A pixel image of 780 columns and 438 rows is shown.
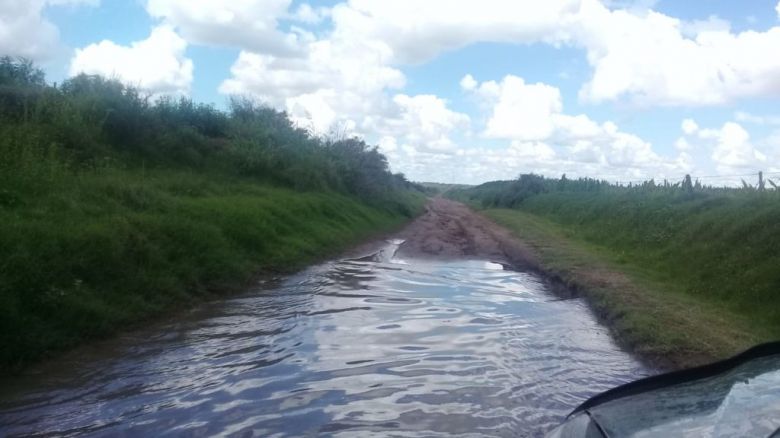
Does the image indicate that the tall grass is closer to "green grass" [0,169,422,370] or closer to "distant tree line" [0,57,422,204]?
"green grass" [0,169,422,370]

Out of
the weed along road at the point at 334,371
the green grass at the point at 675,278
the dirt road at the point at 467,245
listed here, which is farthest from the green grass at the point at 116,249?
the green grass at the point at 675,278

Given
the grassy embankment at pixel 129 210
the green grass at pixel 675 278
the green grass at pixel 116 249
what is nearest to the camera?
the green grass at pixel 116 249

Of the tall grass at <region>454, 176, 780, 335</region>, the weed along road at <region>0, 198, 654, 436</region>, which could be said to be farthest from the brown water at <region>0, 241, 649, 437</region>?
the tall grass at <region>454, 176, 780, 335</region>

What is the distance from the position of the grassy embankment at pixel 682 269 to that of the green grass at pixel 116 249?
6.57m

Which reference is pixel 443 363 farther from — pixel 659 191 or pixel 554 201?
pixel 554 201

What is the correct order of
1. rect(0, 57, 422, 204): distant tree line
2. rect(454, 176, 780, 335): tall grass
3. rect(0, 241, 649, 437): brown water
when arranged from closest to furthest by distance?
rect(0, 241, 649, 437): brown water, rect(454, 176, 780, 335): tall grass, rect(0, 57, 422, 204): distant tree line

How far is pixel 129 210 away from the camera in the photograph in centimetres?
1274

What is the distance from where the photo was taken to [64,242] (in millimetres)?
9422

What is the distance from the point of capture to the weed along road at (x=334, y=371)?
609cm

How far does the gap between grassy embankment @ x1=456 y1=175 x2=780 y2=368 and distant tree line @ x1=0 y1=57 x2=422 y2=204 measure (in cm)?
1030

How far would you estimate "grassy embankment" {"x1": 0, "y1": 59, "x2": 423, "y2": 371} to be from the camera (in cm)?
849

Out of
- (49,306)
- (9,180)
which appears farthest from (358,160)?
(49,306)

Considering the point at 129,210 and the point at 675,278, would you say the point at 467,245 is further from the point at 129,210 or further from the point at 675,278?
the point at 129,210

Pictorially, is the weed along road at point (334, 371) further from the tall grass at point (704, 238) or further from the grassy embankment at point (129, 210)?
the tall grass at point (704, 238)
